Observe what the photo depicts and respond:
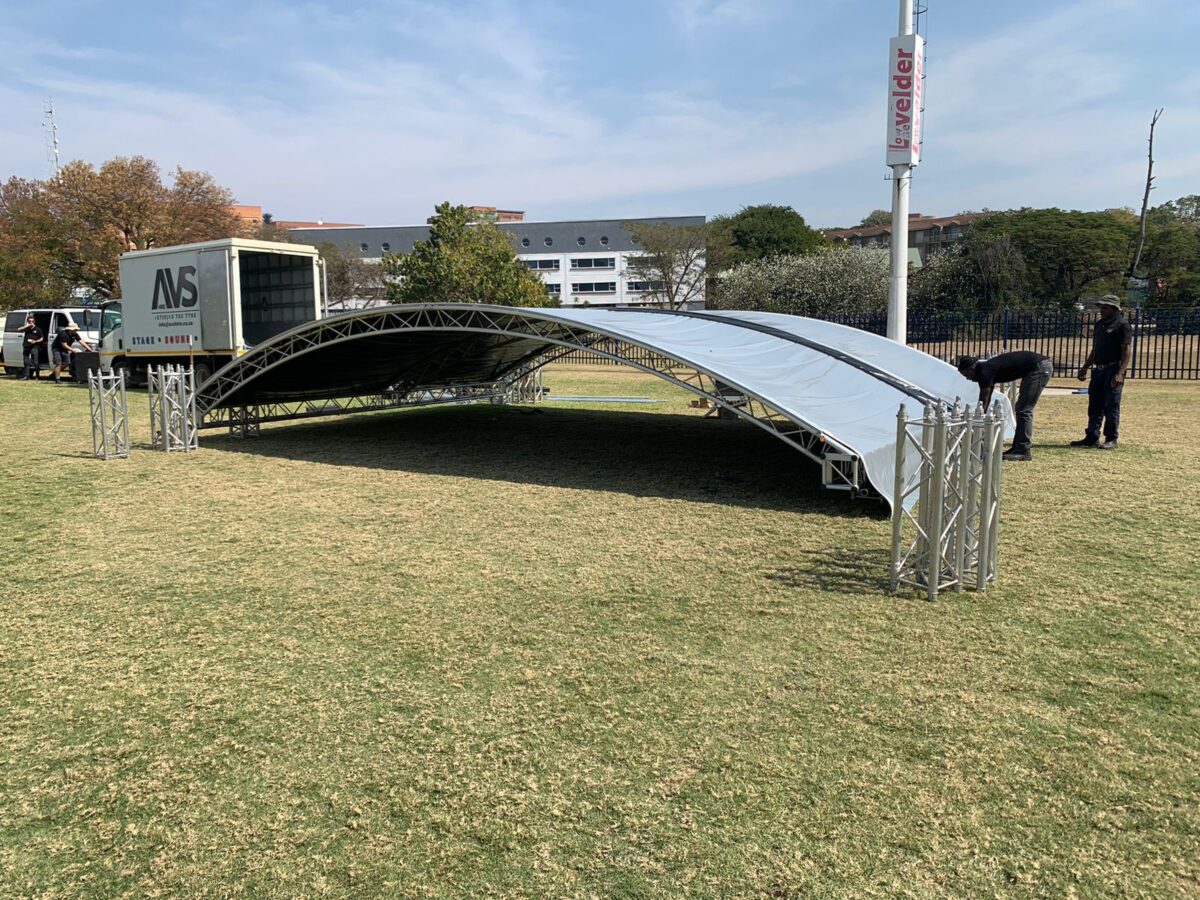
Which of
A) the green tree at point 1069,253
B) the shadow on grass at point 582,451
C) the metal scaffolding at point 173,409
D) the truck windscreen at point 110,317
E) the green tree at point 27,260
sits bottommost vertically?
the shadow on grass at point 582,451

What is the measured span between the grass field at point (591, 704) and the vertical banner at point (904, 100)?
40.5 feet

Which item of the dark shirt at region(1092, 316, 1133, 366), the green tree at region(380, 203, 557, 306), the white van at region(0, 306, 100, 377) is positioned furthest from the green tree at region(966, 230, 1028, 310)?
the white van at region(0, 306, 100, 377)

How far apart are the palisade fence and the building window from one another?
5392cm

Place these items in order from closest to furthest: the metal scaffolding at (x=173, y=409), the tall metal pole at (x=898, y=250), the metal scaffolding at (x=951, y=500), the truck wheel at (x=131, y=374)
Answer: the metal scaffolding at (x=951, y=500) → the metal scaffolding at (x=173, y=409) → the tall metal pole at (x=898, y=250) → the truck wheel at (x=131, y=374)

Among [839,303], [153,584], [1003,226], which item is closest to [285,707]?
[153,584]

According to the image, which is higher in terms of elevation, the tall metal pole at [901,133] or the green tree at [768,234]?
the green tree at [768,234]

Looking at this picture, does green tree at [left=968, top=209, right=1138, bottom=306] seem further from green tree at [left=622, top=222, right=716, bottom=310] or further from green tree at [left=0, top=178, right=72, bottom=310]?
green tree at [left=0, top=178, right=72, bottom=310]

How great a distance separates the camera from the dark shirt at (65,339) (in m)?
23.3

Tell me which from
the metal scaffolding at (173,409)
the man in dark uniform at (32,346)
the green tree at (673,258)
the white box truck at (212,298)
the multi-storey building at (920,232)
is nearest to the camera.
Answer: the metal scaffolding at (173,409)

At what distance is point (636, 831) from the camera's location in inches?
121

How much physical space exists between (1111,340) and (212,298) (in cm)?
1649

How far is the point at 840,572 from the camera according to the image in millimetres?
6109

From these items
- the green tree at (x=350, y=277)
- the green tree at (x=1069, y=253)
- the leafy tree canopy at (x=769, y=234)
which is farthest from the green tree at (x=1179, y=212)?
the green tree at (x=350, y=277)

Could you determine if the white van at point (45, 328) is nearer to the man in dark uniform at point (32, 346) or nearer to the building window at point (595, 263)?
the man in dark uniform at point (32, 346)
